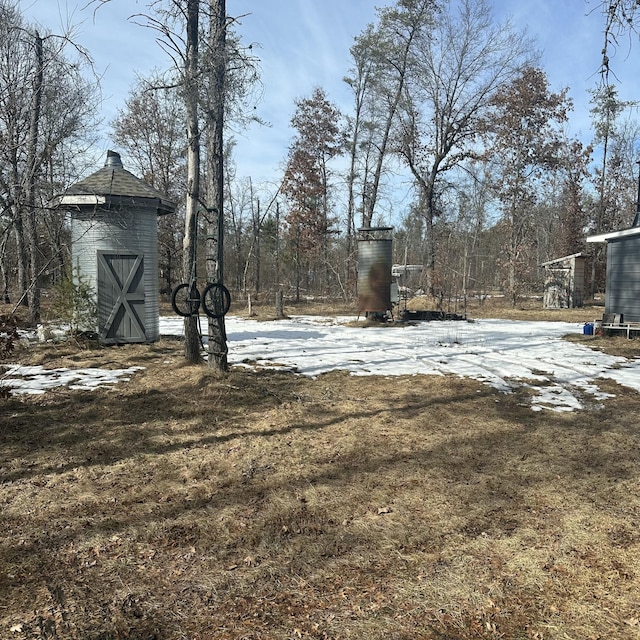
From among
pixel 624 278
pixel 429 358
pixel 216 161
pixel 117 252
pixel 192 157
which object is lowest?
pixel 429 358

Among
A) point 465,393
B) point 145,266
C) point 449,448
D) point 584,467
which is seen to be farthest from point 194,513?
point 145,266

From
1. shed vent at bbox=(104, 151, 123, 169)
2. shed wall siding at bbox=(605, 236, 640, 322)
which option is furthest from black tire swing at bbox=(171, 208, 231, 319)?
shed wall siding at bbox=(605, 236, 640, 322)

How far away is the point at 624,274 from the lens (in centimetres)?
1233

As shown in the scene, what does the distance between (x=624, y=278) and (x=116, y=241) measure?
12.6 meters

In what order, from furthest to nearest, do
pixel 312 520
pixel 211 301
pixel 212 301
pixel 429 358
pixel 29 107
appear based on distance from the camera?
pixel 429 358 < pixel 211 301 < pixel 212 301 < pixel 29 107 < pixel 312 520

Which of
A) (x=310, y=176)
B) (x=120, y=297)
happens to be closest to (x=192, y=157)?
(x=120, y=297)

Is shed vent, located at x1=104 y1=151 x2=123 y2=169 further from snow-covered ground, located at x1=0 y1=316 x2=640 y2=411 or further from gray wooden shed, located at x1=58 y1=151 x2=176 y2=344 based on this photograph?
snow-covered ground, located at x1=0 y1=316 x2=640 y2=411

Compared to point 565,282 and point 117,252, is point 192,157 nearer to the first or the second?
point 117,252

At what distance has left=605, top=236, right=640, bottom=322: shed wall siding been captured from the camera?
1207 centimetres

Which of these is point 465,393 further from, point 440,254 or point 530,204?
point 440,254

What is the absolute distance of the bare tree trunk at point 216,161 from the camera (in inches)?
261

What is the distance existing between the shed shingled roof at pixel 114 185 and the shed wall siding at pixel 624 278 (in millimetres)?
11537

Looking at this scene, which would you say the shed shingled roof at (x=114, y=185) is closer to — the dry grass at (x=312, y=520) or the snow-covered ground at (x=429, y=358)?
the snow-covered ground at (x=429, y=358)

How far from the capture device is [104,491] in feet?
12.1
